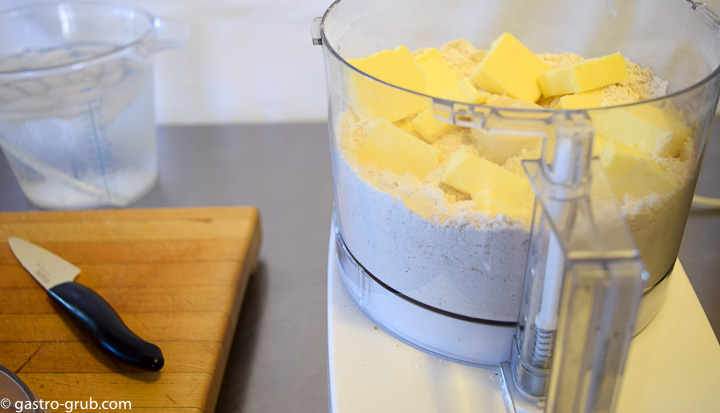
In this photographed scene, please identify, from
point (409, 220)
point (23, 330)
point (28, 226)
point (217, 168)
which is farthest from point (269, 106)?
point (409, 220)

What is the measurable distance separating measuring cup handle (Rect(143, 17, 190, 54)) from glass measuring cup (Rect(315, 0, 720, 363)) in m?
0.32

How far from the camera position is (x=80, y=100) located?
748mm

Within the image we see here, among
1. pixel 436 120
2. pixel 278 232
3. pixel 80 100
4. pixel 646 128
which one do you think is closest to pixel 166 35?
pixel 80 100

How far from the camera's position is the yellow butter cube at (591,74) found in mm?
485

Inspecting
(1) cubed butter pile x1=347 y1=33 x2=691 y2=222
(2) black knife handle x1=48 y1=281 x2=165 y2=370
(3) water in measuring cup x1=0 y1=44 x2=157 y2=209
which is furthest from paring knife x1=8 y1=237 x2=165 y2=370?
(1) cubed butter pile x1=347 y1=33 x2=691 y2=222

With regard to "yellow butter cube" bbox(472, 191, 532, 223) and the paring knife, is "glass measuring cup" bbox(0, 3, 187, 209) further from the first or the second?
"yellow butter cube" bbox(472, 191, 532, 223)

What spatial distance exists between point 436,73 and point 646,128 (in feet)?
0.63

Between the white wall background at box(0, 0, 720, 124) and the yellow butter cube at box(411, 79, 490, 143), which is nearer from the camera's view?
the yellow butter cube at box(411, 79, 490, 143)

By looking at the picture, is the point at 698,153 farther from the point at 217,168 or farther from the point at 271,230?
the point at 217,168

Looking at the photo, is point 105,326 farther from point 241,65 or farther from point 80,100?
point 241,65

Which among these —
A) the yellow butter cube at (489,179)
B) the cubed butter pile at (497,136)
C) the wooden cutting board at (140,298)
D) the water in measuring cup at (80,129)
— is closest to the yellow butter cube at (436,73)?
the cubed butter pile at (497,136)

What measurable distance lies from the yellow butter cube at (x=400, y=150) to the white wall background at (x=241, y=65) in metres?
0.54

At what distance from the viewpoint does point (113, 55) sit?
2.40ft

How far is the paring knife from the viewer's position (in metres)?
0.53
